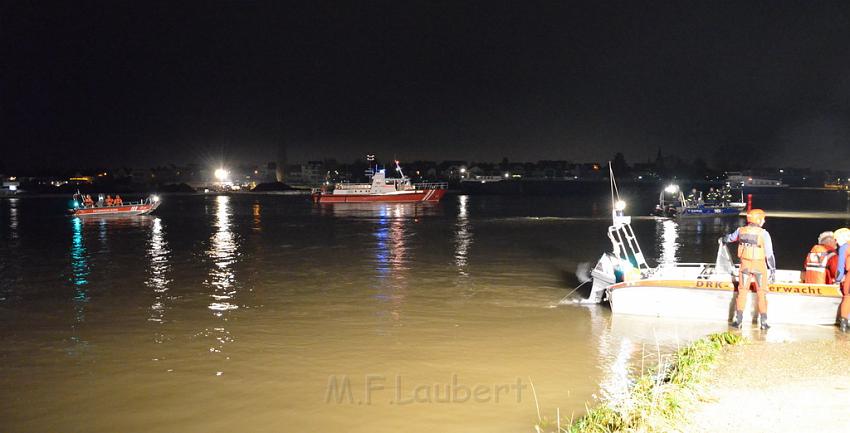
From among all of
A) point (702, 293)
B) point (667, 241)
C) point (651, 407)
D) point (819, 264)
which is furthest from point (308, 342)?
point (667, 241)

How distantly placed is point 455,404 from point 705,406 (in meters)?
2.77

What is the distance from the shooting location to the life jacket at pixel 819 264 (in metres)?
11.0

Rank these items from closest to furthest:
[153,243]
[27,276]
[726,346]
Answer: [726,346] → [27,276] → [153,243]

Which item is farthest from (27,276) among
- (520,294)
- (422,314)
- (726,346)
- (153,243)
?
(726,346)

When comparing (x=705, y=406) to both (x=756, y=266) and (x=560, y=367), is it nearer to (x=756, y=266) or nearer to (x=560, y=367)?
(x=560, y=367)

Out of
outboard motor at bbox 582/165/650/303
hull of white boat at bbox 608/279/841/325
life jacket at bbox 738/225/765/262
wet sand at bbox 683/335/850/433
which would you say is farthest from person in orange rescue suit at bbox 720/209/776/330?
outboard motor at bbox 582/165/650/303

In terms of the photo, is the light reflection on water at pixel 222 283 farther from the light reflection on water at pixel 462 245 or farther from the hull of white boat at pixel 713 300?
the hull of white boat at pixel 713 300

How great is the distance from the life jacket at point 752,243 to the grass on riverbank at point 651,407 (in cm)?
284

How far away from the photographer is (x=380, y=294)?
49.9 ft

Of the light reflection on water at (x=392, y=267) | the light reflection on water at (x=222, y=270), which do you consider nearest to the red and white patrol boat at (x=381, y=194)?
the light reflection on water at (x=392, y=267)

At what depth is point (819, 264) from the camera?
11.0 meters

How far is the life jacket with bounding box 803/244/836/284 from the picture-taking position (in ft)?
36.0

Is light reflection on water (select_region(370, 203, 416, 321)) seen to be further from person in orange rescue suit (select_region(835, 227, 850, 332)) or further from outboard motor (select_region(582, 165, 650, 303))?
person in orange rescue suit (select_region(835, 227, 850, 332))

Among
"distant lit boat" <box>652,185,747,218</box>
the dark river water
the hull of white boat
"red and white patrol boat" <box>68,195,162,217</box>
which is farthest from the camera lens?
"red and white patrol boat" <box>68,195,162,217</box>
